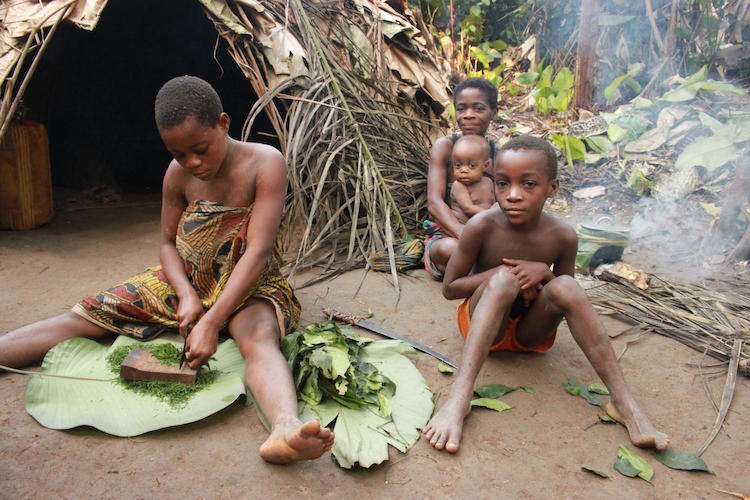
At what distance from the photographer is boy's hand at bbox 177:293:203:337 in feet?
6.02

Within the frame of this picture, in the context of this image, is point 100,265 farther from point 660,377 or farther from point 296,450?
point 660,377

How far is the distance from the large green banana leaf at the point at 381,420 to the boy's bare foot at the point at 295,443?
135mm

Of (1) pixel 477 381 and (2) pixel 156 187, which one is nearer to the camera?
(1) pixel 477 381

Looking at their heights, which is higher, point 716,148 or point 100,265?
point 716,148

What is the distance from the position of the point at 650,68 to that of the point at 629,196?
7.77 ft

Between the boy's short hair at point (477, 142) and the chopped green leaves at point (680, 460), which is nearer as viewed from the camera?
the chopped green leaves at point (680, 460)

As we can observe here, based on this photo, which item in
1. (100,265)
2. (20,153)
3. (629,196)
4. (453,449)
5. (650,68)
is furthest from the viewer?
(650,68)

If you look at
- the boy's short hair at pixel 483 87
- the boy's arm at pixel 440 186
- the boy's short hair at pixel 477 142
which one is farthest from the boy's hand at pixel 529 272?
the boy's short hair at pixel 483 87

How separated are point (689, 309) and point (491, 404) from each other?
4.35ft

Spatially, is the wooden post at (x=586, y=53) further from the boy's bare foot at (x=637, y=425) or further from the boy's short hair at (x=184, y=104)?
A: the boy's short hair at (x=184, y=104)

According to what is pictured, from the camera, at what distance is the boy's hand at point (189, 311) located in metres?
1.84

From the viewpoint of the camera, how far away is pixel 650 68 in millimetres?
5859

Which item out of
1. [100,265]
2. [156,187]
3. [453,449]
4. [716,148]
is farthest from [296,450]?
[156,187]

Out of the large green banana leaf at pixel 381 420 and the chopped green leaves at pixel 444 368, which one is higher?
the large green banana leaf at pixel 381 420
